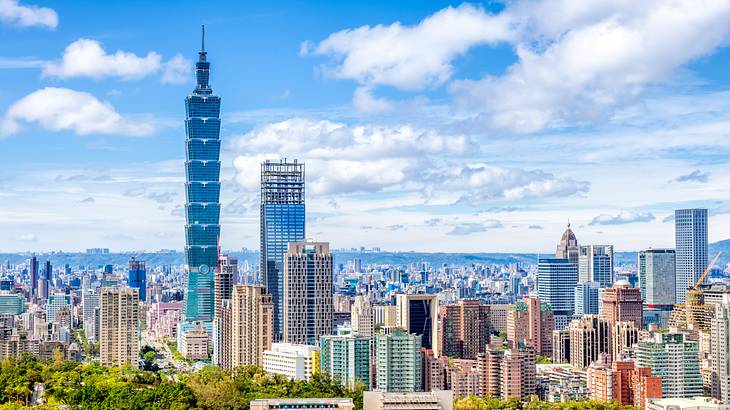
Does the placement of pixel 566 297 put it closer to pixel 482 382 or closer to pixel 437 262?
pixel 482 382

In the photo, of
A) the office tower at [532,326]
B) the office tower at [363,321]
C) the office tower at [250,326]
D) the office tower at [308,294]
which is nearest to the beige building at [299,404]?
the office tower at [363,321]

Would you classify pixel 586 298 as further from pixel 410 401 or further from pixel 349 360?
pixel 410 401

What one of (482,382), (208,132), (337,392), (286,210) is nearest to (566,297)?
(286,210)

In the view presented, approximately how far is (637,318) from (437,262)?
5514cm

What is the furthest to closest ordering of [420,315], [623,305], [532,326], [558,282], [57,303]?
1. [558,282]
2. [57,303]
3. [623,305]
4. [532,326]
5. [420,315]

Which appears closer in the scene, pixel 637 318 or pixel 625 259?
pixel 637 318

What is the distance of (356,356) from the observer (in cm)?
2652

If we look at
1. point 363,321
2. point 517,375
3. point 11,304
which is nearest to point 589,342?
point 363,321

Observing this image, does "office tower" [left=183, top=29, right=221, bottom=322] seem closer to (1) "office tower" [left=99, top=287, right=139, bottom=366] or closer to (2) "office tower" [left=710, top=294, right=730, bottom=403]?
(1) "office tower" [left=99, top=287, right=139, bottom=366]

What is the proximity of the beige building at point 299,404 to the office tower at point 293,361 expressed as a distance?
8134 mm

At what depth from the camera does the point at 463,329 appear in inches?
1406

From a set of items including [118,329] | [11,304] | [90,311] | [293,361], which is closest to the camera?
[293,361]

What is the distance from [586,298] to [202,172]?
20.0m

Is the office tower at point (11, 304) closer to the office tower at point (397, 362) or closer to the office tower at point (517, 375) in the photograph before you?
the office tower at point (397, 362)
